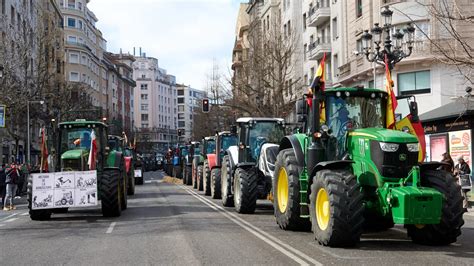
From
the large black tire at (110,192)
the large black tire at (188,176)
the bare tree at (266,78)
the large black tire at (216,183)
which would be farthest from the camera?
the bare tree at (266,78)

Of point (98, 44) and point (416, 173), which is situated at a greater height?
point (98, 44)

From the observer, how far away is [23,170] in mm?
27750

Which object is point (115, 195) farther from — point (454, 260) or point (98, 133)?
point (454, 260)

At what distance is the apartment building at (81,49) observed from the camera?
8819 centimetres

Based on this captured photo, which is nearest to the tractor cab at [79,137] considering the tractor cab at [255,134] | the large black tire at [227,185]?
the large black tire at [227,185]

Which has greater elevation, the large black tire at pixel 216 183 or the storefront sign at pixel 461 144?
the storefront sign at pixel 461 144

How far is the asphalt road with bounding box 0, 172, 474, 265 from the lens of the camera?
29.3 feet

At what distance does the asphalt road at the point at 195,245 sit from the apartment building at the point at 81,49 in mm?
70846

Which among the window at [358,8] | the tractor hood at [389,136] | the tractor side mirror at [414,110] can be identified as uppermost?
the window at [358,8]

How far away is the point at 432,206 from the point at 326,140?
2.69 meters

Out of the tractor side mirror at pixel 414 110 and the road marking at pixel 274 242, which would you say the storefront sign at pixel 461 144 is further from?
the tractor side mirror at pixel 414 110

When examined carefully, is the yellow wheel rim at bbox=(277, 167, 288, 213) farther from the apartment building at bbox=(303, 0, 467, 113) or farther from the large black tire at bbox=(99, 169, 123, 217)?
the apartment building at bbox=(303, 0, 467, 113)

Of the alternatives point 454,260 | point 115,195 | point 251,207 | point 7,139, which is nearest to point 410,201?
point 454,260

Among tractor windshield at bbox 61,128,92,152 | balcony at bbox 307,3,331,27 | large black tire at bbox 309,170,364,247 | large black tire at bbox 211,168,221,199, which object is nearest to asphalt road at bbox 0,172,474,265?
large black tire at bbox 309,170,364,247
